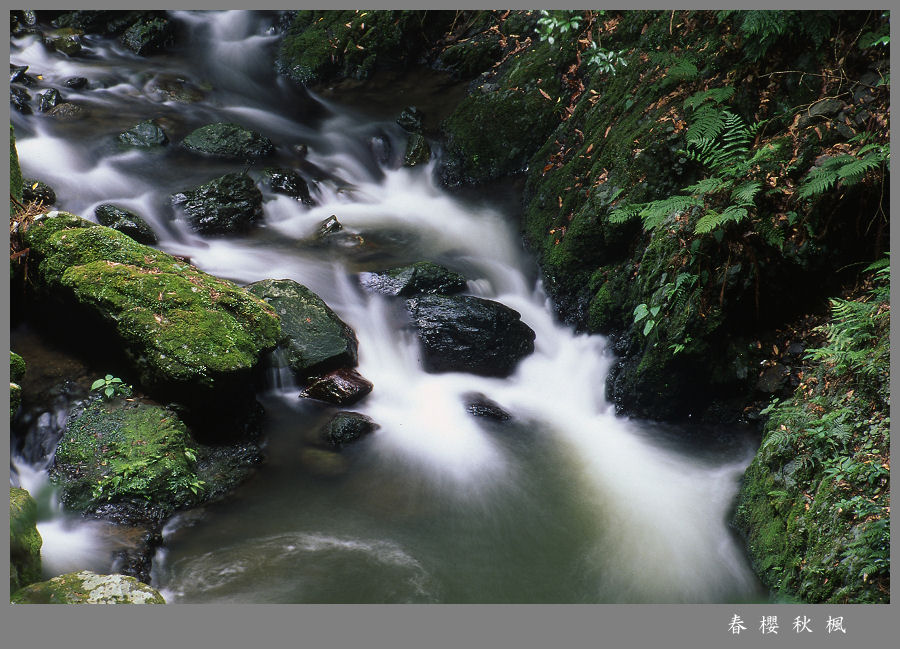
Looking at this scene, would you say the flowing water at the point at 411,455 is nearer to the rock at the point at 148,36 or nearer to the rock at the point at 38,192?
the rock at the point at 38,192

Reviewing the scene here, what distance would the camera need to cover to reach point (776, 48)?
18.6 feet

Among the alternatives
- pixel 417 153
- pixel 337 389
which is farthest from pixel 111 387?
pixel 417 153

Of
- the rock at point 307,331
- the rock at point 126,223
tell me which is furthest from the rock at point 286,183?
the rock at point 307,331

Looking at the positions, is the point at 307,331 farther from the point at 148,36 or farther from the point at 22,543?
the point at 148,36

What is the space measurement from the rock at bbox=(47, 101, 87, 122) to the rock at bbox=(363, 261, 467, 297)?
5.70 meters

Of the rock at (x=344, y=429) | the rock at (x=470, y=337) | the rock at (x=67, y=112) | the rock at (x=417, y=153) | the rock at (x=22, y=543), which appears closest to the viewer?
the rock at (x=22, y=543)

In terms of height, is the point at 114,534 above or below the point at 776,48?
below

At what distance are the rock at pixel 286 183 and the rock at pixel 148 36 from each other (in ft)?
16.4

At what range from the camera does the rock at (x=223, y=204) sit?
7.98m

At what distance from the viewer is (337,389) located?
5.99 meters

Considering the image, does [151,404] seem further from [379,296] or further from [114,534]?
[379,296]
